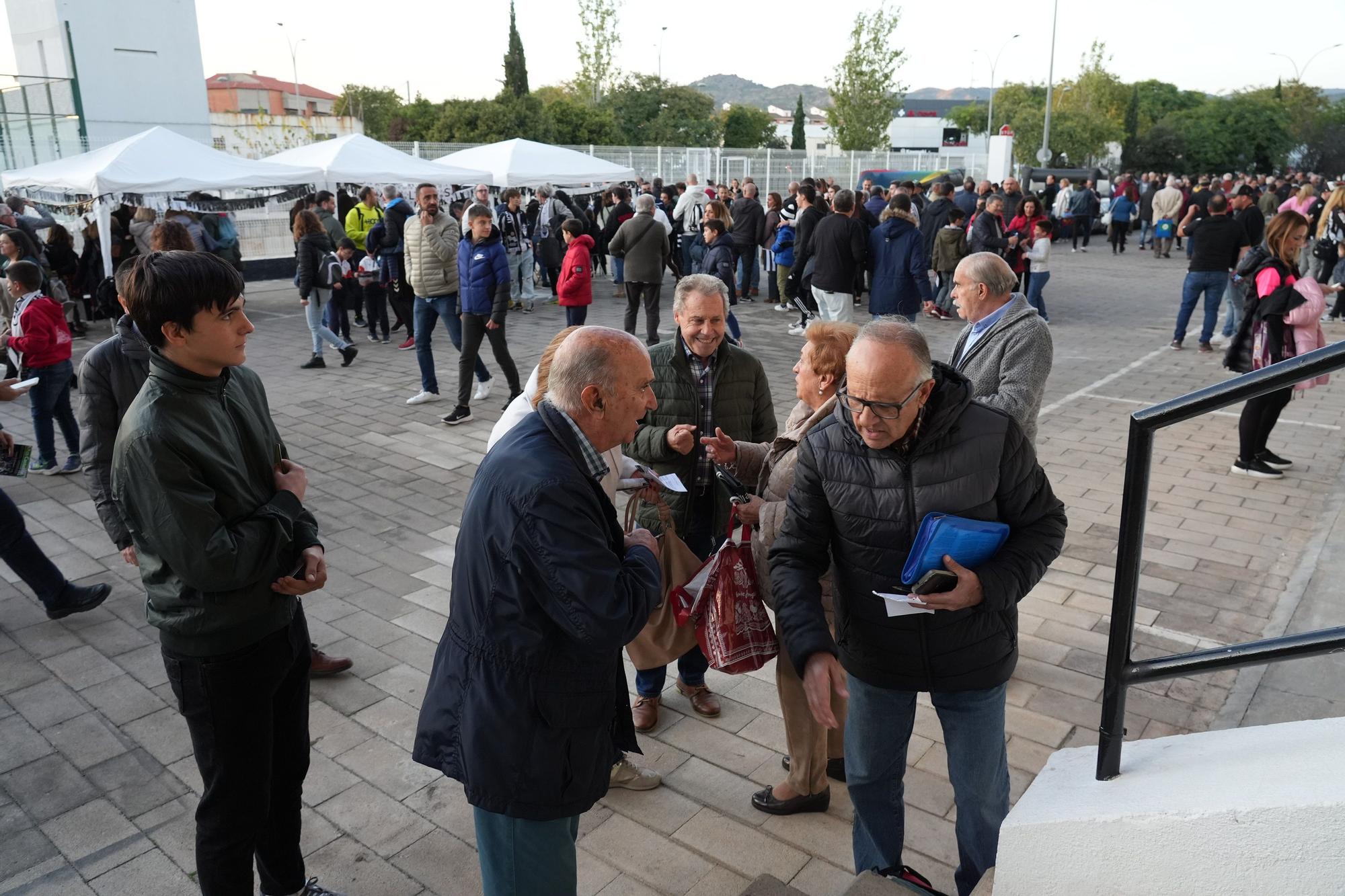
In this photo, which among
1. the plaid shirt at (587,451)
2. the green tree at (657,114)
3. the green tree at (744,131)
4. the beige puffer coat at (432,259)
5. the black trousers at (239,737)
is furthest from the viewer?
the green tree at (744,131)

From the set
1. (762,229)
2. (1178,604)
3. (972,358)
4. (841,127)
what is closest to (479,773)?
(972,358)

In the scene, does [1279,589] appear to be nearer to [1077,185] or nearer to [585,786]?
[585,786]

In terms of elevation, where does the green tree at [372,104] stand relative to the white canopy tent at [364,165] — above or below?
above

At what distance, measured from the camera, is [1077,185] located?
2931 centimetres

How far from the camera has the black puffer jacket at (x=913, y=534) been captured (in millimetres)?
2475

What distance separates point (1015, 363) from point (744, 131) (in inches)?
2845

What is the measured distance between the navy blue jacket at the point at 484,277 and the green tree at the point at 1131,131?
2297 inches

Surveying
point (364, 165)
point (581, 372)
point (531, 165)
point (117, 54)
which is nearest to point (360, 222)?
point (364, 165)

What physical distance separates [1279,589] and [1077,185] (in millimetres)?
26993

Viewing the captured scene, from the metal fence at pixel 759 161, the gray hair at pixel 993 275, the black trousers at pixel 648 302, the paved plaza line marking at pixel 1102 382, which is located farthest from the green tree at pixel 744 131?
the gray hair at pixel 993 275

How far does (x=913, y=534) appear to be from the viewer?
2.49 m

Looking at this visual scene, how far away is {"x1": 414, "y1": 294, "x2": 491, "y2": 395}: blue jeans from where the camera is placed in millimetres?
9266

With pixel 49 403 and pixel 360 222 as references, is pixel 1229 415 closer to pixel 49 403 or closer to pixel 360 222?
pixel 49 403

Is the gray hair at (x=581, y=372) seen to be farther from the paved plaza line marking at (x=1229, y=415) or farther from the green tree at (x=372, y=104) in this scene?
the green tree at (x=372, y=104)
